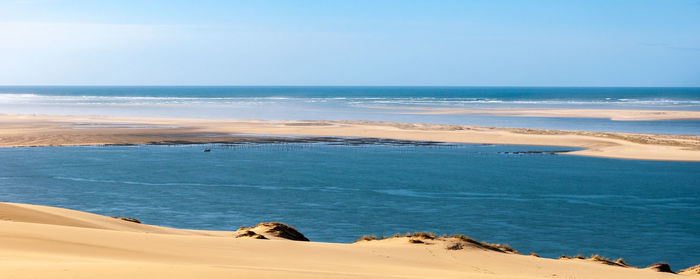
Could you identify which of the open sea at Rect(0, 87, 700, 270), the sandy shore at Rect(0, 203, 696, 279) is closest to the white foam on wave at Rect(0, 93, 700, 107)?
the open sea at Rect(0, 87, 700, 270)

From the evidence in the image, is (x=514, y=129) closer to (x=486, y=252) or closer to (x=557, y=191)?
(x=557, y=191)

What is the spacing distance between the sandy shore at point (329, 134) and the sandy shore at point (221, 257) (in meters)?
26.8

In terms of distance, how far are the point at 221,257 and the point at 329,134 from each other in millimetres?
41362

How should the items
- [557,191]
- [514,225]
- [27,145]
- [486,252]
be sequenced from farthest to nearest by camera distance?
[27,145], [557,191], [514,225], [486,252]

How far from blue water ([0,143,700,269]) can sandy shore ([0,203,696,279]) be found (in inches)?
152

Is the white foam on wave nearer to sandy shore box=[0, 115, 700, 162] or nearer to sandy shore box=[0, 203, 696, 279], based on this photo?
sandy shore box=[0, 115, 700, 162]

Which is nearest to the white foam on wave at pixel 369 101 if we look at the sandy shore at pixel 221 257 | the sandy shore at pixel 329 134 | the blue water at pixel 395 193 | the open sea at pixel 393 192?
the sandy shore at pixel 329 134

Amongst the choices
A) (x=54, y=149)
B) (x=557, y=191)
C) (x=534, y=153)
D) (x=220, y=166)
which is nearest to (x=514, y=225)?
(x=557, y=191)

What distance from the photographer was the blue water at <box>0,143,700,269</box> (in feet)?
66.3

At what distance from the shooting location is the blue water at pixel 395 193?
20203 millimetres

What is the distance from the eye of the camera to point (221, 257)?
11.8 m

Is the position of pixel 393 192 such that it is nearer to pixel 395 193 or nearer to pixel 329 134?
pixel 395 193

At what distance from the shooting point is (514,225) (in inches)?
831

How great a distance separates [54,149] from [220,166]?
501 inches
